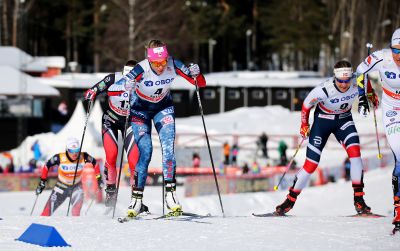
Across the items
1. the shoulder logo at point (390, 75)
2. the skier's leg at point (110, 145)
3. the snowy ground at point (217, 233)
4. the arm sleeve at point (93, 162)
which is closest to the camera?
the snowy ground at point (217, 233)

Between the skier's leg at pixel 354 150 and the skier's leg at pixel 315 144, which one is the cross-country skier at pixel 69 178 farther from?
the skier's leg at pixel 354 150

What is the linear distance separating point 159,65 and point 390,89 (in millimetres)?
2690

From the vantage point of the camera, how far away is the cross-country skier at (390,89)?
11.2m

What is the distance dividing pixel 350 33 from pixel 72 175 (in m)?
55.0

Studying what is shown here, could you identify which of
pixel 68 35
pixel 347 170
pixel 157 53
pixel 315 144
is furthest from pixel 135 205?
pixel 68 35

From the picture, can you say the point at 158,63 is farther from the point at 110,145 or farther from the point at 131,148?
the point at 110,145

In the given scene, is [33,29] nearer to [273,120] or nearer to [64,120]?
[64,120]

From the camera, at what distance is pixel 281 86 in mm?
63188

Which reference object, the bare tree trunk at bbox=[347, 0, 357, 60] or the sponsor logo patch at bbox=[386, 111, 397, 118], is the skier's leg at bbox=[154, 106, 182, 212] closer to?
the sponsor logo patch at bbox=[386, 111, 397, 118]

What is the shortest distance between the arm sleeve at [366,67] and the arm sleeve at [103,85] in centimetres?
342

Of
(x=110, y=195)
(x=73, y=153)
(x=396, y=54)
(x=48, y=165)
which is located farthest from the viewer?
(x=73, y=153)

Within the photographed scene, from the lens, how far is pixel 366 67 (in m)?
11.5

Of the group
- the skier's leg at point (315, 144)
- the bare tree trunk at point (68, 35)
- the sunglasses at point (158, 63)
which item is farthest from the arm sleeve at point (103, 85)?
the bare tree trunk at point (68, 35)

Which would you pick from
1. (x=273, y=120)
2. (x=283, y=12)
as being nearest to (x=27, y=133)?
(x=273, y=120)
